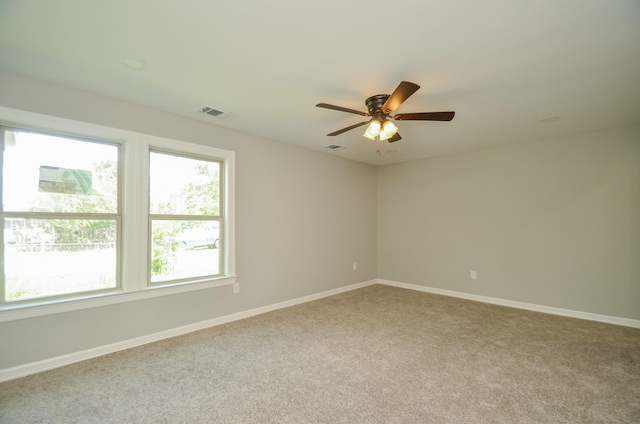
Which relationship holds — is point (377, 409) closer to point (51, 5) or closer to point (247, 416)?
point (247, 416)

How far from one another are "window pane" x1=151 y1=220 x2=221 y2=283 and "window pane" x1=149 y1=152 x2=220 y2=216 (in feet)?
0.55

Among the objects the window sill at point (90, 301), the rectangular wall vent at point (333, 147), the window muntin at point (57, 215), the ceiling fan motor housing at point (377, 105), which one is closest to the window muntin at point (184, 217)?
the window sill at point (90, 301)

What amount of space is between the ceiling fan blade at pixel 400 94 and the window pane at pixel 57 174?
2.81 meters

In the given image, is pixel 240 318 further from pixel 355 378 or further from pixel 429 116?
pixel 429 116

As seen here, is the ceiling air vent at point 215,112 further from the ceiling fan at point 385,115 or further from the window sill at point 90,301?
the window sill at point 90,301

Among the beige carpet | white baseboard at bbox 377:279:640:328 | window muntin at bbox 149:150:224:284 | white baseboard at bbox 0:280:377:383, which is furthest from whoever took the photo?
white baseboard at bbox 377:279:640:328

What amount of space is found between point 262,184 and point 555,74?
3414 millimetres

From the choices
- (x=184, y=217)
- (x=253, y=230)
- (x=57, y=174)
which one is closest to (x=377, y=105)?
(x=253, y=230)

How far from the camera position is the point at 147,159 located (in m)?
3.18

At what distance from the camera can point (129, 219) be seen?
3047 mm

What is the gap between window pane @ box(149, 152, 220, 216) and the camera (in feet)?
11.0

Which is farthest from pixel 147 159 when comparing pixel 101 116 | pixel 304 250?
pixel 304 250

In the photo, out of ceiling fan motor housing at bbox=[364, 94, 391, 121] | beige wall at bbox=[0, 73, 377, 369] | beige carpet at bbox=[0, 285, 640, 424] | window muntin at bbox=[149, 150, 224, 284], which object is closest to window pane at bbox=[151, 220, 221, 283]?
window muntin at bbox=[149, 150, 224, 284]

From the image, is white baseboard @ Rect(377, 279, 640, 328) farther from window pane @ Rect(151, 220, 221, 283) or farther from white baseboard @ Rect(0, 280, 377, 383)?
window pane @ Rect(151, 220, 221, 283)
